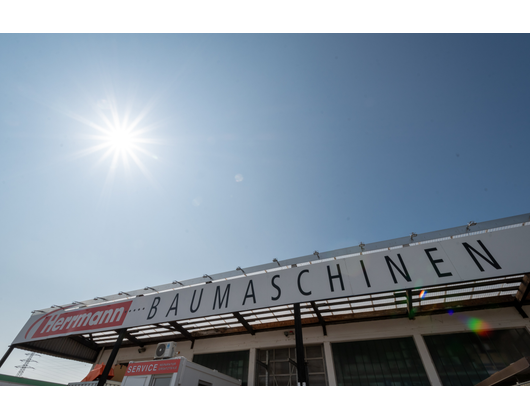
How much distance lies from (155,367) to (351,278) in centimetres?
712

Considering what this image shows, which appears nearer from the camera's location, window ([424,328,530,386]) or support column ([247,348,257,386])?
window ([424,328,530,386])

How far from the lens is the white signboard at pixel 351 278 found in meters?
5.55

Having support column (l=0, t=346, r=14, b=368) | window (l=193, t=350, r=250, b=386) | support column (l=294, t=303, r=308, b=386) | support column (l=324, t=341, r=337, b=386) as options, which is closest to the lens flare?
support column (l=324, t=341, r=337, b=386)

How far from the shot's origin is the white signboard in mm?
5555

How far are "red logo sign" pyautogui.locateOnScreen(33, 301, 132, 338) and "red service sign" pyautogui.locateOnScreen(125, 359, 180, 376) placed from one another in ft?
5.23

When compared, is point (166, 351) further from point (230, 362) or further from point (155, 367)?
point (230, 362)

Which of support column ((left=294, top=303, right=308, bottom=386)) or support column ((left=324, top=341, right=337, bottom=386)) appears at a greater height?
support column ((left=324, top=341, right=337, bottom=386))

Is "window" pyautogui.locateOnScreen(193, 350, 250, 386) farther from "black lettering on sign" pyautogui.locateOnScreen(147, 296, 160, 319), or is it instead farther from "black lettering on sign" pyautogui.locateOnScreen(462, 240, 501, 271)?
"black lettering on sign" pyautogui.locateOnScreen(462, 240, 501, 271)

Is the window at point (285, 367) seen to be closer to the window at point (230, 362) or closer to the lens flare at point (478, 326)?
the window at point (230, 362)

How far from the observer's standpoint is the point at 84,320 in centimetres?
966

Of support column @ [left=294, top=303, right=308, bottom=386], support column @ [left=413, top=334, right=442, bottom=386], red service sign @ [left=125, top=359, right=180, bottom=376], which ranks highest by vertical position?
support column @ [left=413, top=334, right=442, bottom=386]

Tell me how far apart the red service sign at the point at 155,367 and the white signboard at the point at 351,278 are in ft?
4.83
